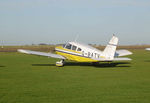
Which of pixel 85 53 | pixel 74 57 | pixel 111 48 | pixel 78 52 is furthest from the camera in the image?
pixel 74 57

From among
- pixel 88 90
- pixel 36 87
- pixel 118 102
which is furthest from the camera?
pixel 36 87

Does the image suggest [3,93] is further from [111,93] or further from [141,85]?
[141,85]

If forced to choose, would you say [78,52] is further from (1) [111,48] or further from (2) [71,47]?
(1) [111,48]

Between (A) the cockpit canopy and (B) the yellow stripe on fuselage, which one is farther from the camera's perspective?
(A) the cockpit canopy

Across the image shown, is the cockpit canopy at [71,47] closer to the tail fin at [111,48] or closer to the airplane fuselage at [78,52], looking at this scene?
the airplane fuselage at [78,52]

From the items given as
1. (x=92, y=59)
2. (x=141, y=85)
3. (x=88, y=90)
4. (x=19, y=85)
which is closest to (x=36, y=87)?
(x=19, y=85)

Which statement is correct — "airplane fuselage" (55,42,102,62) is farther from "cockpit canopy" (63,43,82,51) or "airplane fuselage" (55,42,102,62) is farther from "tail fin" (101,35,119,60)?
"tail fin" (101,35,119,60)

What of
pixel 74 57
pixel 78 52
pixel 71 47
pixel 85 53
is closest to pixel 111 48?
pixel 85 53

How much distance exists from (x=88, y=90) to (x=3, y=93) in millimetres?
2851

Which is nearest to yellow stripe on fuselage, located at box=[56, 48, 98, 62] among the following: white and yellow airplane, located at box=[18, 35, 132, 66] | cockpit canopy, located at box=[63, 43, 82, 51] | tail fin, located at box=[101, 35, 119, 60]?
white and yellow airplane, located at box=[18, 35, 132, 66]

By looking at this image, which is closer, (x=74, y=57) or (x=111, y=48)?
(x=111, y=48)

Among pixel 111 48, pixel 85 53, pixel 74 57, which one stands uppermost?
pixel 111 48

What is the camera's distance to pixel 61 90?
26.8 ft

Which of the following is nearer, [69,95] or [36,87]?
[69,95]
